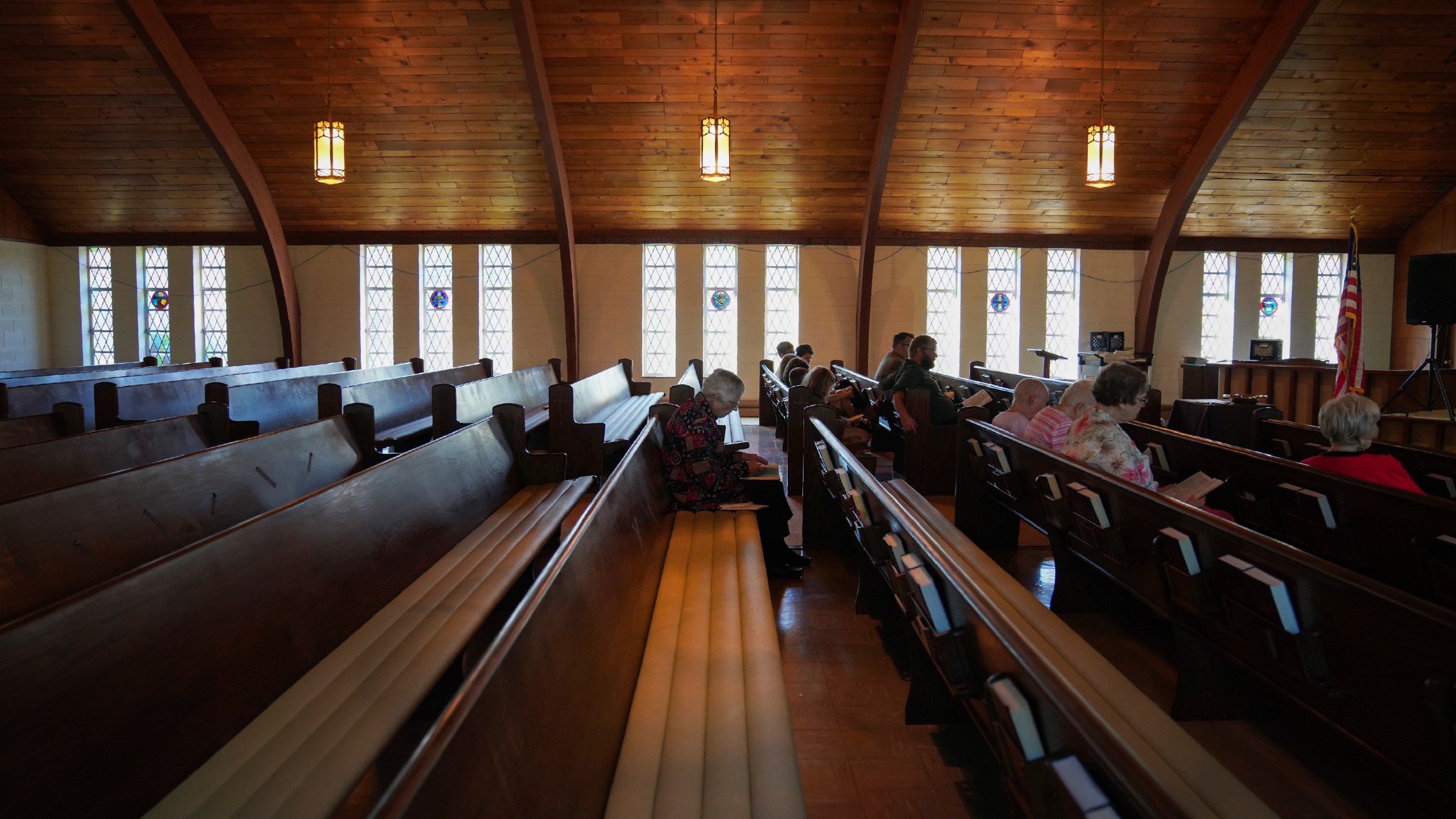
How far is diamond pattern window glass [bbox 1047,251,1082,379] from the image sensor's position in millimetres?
11508

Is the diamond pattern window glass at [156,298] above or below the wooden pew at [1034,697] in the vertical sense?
above

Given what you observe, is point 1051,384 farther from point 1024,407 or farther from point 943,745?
point 943,745

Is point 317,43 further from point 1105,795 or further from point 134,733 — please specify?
point 1105,795

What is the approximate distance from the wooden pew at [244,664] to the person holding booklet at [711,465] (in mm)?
1116

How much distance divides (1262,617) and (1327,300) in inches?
503

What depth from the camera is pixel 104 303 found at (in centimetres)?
1166

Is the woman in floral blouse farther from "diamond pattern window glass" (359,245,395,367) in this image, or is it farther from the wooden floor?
"diamond pattern window glass" (359,245,395,367)

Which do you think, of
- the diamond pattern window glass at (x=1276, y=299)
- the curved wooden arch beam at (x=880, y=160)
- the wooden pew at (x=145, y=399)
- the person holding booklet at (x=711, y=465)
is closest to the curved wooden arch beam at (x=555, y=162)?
the curved wooden arch beam at (x=880, y=160)

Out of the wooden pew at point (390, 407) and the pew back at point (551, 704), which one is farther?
the wooden pew at point (390, 407)

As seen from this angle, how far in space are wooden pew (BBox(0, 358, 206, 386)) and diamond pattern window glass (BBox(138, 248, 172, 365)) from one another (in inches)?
172

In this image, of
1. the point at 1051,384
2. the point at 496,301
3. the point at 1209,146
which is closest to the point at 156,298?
the point at 496,301

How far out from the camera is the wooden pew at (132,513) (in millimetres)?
1665

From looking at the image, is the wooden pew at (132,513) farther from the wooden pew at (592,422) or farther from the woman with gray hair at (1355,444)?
the woman with gray hair at (1355,444)

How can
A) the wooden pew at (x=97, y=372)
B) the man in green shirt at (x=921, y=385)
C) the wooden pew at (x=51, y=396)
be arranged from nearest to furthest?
the wooden pew at (x=51, y=396) → the man in green shirt at (x=921, y=385) → the wooden pew at (x=97, y=372)
